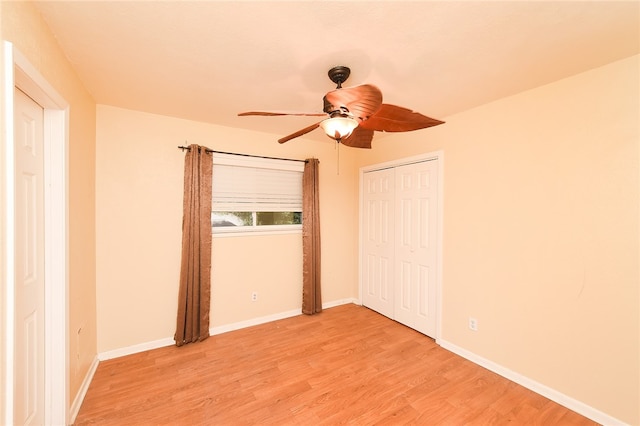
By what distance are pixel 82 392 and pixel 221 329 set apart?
1271 mm

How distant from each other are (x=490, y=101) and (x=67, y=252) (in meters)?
3.51

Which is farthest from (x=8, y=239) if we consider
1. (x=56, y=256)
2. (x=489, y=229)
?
(x=489, y=229)

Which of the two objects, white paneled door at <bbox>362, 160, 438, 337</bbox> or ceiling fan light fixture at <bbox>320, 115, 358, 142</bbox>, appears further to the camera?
white paneled door at <bbox>362, 160, 438, 337</bbox>

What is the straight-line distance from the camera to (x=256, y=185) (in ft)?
11.0

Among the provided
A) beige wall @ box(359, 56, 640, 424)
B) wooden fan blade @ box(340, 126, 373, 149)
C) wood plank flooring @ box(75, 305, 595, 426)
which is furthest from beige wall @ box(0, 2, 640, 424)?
wooden fan blade @ box(340, 126, 373, 149)

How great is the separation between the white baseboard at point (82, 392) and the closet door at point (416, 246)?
3132 mm

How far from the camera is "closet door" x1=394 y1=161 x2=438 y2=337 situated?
298 cm

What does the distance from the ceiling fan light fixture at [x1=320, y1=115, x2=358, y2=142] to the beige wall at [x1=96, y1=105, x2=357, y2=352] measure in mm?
1936

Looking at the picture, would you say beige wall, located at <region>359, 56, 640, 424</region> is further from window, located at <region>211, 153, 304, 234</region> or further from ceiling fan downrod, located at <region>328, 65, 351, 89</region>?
window, located at <region>211, 153, 304, 234</region>

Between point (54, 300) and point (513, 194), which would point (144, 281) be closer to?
point (54, 300)

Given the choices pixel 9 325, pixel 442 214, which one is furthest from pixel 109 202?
pixel 442 214

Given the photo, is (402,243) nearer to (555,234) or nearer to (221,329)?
(555,234)

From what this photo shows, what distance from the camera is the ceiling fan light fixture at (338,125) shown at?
154 cm

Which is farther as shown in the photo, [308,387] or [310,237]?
[310,237]
